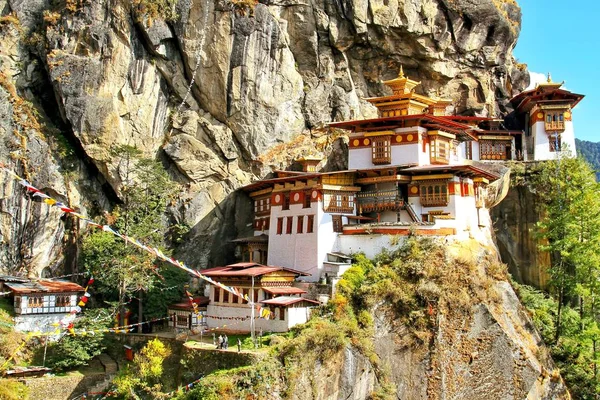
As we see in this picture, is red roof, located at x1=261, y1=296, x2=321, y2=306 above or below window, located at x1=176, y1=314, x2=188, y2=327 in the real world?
above

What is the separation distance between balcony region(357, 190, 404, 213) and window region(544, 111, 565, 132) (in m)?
16.8

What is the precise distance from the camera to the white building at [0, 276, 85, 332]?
36.7 metres

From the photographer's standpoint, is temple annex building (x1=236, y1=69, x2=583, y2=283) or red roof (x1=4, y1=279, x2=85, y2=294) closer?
→ red roof (x1=4, y1=279, x2=85, y2=294)

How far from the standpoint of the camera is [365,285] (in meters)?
35.3

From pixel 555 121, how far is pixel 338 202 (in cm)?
2100

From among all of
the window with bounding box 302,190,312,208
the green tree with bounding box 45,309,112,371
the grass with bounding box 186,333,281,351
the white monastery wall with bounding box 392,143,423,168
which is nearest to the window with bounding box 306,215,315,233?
the window with bounding box 302,190,312,208

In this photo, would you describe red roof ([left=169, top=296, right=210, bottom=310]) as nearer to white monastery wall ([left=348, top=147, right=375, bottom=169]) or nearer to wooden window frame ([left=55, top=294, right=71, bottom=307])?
wooden window frame ([left=55, top=294, right=71, bottom=307])

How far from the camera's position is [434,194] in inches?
1606

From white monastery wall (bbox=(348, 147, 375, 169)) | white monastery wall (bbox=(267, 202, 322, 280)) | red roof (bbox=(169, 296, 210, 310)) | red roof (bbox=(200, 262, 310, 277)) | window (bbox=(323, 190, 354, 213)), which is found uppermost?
white monastery wall (bbox=(348, 147, 375, 169))

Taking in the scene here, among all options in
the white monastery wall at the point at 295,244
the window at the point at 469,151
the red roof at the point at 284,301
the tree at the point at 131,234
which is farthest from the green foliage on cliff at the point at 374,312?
the window at the point at 469,151

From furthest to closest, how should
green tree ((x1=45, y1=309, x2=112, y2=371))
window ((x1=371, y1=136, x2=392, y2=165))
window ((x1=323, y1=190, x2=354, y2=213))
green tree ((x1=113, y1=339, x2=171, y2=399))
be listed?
1. window ((x1=371, y1=136, x2=392, y2=165))
2. window ((x1=323, y1=190, x2=354, y2=213))
3. green tree ((x1=45, y1=309, x2=112, y2=371))
4. green tree ((x1=113, y1=339, x2=171, y2=399))

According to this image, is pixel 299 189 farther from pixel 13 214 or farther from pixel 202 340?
pixel 13 214

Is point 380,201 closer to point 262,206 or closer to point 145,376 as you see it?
point 262,206

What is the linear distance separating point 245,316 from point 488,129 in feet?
92.5
